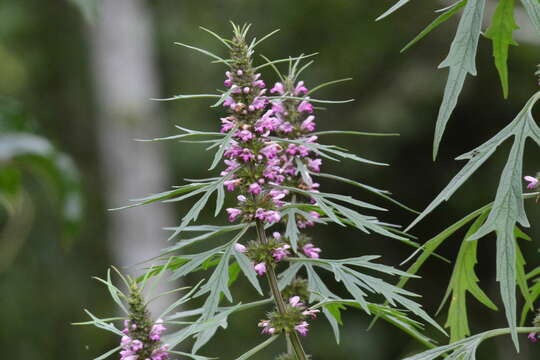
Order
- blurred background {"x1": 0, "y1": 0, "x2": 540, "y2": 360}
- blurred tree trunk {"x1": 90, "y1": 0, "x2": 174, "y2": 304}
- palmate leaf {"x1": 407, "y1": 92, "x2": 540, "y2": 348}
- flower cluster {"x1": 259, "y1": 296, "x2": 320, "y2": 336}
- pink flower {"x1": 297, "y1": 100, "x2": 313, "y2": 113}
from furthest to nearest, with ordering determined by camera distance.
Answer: blurred background {"x1": 0, "y1": 0, "x2": 540, "y2": 360} < blurred tree trunk {"x1": 90, "y1": 0, "x2": 174, "y2": 304} < pink flower {"x1": 297, "y1": 100, "x2": 313, "y2": 113} < flower cluster {"x1": 259, "y1": 296, "x2": 320, "y2": 336} < palmate leaf {"x1": 407, "y1": 92, "x2": 540, "y2": 348}

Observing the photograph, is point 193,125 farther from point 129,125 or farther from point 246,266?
point 246,266

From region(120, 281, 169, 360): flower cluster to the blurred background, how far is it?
4.32 meters

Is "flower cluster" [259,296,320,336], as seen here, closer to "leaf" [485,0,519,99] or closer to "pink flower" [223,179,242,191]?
"pink flower" [223,179,242,191]

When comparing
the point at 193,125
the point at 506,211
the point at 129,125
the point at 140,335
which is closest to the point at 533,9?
the point at 506,211

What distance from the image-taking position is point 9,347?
8.98m

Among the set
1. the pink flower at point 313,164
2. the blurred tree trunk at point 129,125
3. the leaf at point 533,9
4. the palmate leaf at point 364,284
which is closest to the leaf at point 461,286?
the palmate leaf at point 364,284

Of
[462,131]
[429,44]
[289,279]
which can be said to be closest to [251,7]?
[429,44]

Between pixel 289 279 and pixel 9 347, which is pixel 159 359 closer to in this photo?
pixel 289 279

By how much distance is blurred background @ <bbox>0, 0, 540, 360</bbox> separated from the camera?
682 centimetres

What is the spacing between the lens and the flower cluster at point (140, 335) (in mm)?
1021

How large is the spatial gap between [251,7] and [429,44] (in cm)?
207

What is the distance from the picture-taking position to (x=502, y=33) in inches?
47.1

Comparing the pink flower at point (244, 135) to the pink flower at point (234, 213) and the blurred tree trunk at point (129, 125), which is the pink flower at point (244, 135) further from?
the blurred tree trunk at point (129, 125)

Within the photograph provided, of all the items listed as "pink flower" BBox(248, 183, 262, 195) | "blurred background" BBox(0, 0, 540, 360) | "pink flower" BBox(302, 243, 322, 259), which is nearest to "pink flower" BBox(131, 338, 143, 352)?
"pink flower" BBox(248, 183, 262, 195)
